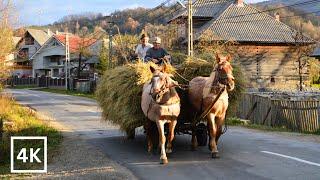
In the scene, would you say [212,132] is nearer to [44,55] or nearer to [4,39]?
[4,39]

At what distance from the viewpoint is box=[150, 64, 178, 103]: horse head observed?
33.6 feet

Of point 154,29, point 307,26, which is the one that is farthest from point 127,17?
point 307,26

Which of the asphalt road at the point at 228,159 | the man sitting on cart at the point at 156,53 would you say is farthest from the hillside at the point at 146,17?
the man sitting on cart at the point at 156,53

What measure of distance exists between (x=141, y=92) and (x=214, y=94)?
1.87m

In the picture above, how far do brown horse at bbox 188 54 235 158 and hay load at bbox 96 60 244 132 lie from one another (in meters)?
0.65

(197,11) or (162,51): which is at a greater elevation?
(197,11)

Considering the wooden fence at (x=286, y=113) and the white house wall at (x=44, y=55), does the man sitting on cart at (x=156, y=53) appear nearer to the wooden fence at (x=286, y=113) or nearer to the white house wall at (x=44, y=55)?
the wooden fence at (x=286, y=113)

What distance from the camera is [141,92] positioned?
11523 millimetres

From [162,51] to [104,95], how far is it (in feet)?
6.67

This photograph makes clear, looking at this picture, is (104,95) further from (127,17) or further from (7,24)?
(127,17)

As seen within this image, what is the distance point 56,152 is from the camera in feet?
43.2

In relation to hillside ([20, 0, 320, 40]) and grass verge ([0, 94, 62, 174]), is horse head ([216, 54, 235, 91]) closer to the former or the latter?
grass verge ([0, 94, 62, 174])

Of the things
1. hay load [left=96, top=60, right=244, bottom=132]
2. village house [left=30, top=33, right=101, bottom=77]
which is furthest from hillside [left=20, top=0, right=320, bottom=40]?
hay load [left=96, top=60, right=244, bottom=132]

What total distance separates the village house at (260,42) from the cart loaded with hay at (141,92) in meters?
33.4
